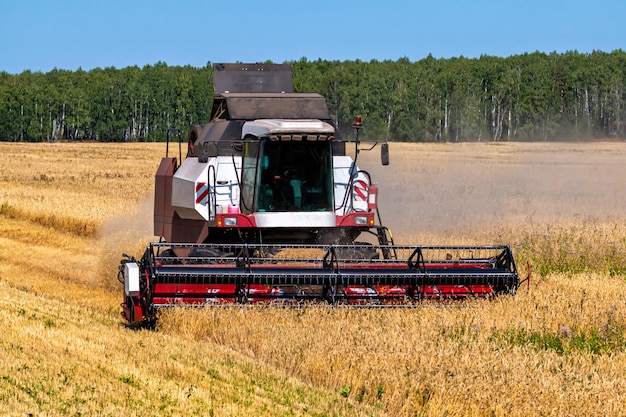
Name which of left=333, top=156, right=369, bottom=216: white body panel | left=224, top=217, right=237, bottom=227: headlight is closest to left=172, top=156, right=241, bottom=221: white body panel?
left=224, top=217, right=237, bottom=227: headlight

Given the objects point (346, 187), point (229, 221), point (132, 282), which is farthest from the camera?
point (346, 187)

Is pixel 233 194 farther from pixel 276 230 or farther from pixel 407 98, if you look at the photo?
pixel 407 98

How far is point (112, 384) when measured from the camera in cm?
621

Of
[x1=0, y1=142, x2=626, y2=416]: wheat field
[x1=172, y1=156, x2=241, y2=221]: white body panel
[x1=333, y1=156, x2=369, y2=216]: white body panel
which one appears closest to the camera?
[x1=0, y1=142, x2=626, y2=416]: wheat field

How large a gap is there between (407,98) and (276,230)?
198 ft

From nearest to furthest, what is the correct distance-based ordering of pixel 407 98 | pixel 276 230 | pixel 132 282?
1. pixel 132 282
2. pixel 276 230
3. pixel 407 98

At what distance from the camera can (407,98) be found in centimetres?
7062

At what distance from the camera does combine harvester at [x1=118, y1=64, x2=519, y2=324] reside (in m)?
9.20

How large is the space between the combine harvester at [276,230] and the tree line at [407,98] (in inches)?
1585

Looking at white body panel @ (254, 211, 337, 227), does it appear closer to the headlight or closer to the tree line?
the headlight

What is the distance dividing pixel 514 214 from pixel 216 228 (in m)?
10.2

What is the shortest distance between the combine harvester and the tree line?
40248mm

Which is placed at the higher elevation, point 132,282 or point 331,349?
point 132,282

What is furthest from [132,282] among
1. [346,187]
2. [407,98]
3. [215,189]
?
[407,98]
